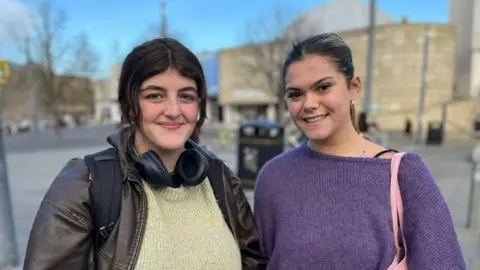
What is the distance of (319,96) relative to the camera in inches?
59.3

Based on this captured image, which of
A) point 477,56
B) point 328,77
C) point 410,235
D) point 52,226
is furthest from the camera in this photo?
point 477,56

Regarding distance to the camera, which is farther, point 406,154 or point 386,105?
point 386,105

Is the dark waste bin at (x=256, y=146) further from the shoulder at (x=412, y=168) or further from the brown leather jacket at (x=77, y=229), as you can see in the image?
the brown leather jacket at (x=77, y=229)

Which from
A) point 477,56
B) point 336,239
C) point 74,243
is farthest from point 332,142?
point 477,56

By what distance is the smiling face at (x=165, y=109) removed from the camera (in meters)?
1.44

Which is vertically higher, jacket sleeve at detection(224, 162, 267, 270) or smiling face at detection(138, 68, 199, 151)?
smiling face at detection(138, 68, 199, 151)

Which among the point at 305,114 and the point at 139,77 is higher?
the point at 139,77

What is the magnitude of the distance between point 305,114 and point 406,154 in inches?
17.0

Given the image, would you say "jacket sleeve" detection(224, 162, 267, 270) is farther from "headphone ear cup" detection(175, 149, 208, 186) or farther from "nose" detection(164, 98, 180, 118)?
"nose" detection(164, 98, 180, 118)

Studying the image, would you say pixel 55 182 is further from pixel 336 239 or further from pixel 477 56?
pixel 477 56

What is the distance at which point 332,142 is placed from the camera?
1590mm

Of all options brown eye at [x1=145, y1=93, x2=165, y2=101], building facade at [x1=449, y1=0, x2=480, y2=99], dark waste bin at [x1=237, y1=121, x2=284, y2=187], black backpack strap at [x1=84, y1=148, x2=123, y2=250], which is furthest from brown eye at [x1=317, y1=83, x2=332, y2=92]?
building facade at [x1=449, y1=0, x2=480, y2=99]

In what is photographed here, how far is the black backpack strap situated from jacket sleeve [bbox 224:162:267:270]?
588 millimetres

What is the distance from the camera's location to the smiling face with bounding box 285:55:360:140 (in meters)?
1.50
